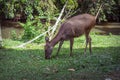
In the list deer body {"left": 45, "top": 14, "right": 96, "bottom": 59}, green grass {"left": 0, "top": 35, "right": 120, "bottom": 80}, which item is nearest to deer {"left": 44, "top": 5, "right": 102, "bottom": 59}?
deer body {"left": 45, "top": 14, "right": 96, "bottom": 59}

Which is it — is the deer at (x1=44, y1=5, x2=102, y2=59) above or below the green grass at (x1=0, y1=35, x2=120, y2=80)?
above

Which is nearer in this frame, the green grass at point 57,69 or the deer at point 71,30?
the green grass at point 57,69

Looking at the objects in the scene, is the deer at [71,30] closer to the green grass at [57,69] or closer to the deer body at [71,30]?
the deer body at [71,30]

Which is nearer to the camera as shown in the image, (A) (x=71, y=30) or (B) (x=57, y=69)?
(B) (x=57, y=69)

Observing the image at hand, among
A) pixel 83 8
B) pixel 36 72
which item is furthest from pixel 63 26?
pixel 83 8

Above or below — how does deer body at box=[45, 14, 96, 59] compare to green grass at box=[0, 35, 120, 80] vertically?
above

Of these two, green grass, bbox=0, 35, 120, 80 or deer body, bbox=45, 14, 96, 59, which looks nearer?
green grass, bbox=0, 35, 120, 80

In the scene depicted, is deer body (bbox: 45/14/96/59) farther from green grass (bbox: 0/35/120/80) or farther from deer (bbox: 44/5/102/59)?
green grass (bbox: 0/35/120/80)

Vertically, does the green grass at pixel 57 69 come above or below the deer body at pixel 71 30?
below

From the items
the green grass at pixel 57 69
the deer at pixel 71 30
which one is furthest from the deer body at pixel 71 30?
the green grass at pixel 57 69

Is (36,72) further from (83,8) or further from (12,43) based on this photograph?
(83,8)

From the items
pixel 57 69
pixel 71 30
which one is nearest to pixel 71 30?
pixel 71 30

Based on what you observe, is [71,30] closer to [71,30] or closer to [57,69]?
[71,30]

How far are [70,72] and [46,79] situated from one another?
3.29 feet
